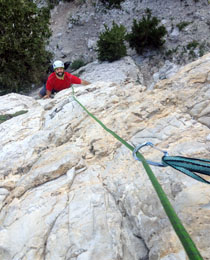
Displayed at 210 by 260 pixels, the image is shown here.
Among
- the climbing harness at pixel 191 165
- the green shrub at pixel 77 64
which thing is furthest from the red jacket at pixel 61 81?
the green shrub at pixel 77 64

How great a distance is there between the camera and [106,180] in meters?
2.68

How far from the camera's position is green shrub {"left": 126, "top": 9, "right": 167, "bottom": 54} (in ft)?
44.5

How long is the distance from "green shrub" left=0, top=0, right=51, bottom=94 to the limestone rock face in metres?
6.53

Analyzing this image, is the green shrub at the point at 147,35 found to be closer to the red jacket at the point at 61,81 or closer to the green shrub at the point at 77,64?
the green shrub at the point at 77,64

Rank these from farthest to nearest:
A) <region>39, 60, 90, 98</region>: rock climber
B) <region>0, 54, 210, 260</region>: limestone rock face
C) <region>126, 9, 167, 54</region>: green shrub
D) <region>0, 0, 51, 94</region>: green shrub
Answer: <region>126, 9, 167, 54</region>: green shrub → <region>0, 0, 51, 94</region>: green shrub → <region>39, 60, 90, 98</region>: rock climber → <region>0, 54, 210, 260</region>: limestone rock face

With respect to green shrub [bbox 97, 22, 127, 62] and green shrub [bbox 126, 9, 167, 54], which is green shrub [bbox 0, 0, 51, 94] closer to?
green shrub [bbox 97, 22, 127, 62]

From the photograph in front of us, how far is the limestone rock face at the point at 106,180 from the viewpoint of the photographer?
195cm

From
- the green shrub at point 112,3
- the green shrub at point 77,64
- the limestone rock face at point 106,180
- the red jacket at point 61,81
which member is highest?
the green shrub at point 112,3

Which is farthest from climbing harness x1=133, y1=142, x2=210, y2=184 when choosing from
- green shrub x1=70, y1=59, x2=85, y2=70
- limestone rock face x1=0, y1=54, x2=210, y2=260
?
green shrub x1=70, y1=59, x2=85, y2=70

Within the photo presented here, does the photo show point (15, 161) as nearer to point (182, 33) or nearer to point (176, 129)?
point (176, 129)

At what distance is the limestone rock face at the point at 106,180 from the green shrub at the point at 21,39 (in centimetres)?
653

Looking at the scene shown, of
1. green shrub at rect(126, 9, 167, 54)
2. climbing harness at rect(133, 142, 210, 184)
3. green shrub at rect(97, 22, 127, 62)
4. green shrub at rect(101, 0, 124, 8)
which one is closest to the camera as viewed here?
climbing harness at rect(133, 142, 210, 184)

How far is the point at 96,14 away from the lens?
18016 millimetres

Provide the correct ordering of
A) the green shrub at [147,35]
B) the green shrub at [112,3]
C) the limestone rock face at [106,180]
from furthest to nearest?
the green shrub at [112,3] < the green shrub at [147,35] < the limestone rock face at [106,180]
